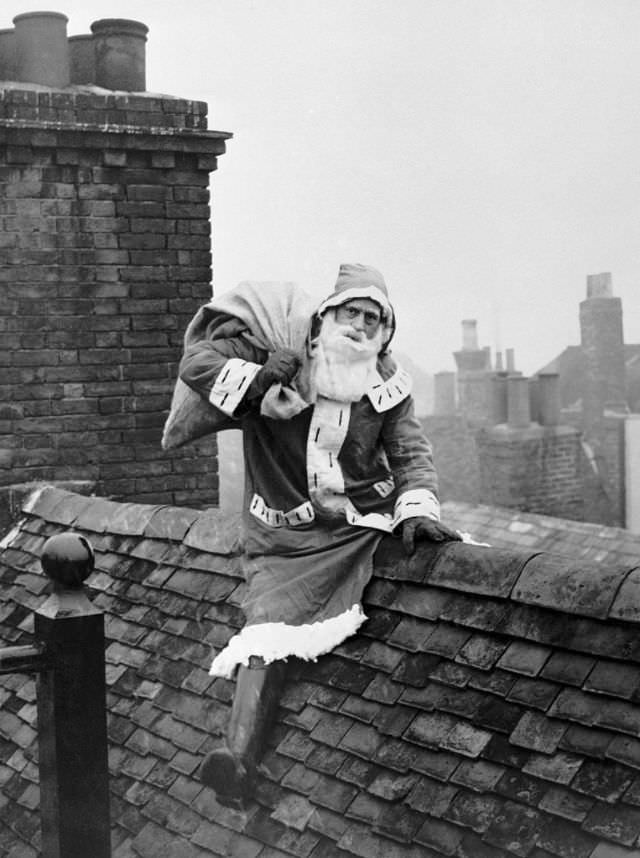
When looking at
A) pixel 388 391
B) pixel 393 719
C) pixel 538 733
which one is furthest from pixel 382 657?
pixel 388 391

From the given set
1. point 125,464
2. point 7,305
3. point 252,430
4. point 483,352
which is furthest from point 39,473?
point 483,352

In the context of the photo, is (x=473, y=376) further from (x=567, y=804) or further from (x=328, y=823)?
(x=567, y=804)

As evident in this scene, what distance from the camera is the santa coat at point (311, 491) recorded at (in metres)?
3.98

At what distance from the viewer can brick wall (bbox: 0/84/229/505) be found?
259 inches

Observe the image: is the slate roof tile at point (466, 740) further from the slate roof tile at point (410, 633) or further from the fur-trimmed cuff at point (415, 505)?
the fur-trimmed cuff at point (415, 505)

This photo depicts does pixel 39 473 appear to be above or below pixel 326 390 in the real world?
below

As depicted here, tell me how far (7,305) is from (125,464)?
1.14m

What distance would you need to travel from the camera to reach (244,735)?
12.6ft

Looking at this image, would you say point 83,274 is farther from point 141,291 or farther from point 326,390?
point 326,390

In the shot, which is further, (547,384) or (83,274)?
(547,384)

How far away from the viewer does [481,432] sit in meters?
19.5

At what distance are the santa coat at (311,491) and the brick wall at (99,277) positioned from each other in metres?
2.56

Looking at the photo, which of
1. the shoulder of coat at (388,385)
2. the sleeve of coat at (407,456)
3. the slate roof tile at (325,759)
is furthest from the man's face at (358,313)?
the slate roof tile at (325,759)

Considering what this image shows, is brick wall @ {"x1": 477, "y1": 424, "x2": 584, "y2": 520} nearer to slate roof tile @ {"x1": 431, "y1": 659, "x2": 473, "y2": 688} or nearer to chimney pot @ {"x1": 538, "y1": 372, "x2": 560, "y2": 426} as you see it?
chimney pot @ {"x1": 538, "y1": 372, "x2": 560, "y2": 426}
